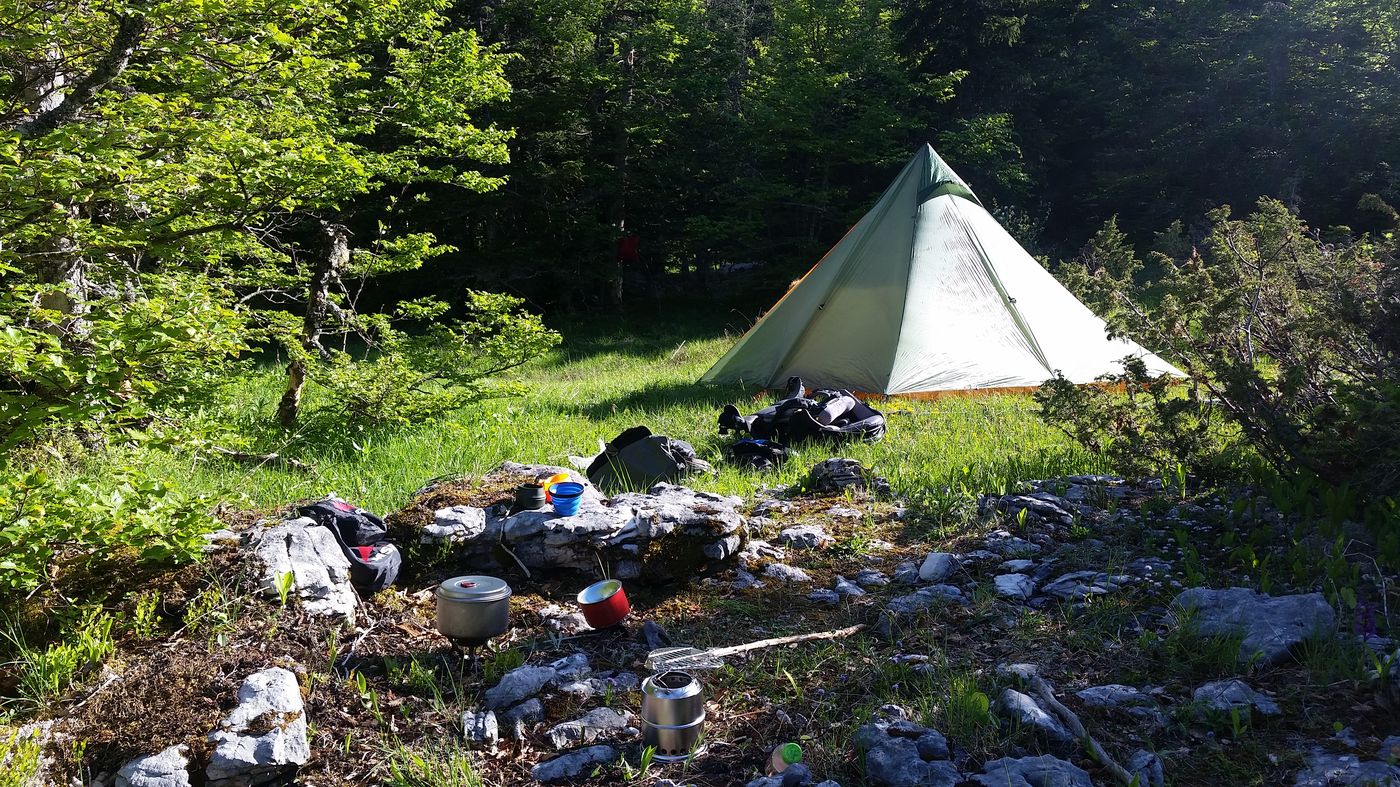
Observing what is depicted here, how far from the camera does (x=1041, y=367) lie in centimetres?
844

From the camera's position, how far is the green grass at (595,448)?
17.3 ft

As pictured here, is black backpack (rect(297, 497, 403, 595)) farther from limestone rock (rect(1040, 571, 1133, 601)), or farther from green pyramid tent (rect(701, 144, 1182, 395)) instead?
green pyramid tent (rect(701, 144, 1182, 395))

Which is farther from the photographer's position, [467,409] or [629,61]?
[629,61]

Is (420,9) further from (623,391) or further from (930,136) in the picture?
(930,136)

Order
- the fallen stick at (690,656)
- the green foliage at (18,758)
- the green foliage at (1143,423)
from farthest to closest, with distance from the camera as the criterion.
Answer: the green foliage at (1143,423)
the fallen stick at (690,656)
the green foliage at (18,758)

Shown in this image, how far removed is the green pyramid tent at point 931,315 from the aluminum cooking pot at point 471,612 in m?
5.50

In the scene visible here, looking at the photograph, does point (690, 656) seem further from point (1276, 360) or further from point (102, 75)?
point (102, 75)

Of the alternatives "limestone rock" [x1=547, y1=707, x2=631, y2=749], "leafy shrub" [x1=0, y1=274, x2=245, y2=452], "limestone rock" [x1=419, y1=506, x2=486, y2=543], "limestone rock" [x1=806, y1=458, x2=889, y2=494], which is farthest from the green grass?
"limestone rock" [x1=547, y1=707, x2=631, y2=749]

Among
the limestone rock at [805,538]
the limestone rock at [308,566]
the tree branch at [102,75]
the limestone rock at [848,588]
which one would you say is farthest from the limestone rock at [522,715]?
the tree branch at [102,75]

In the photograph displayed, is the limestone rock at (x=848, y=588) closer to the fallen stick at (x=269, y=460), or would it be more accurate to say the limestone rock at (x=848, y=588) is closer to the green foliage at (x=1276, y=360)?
the green foliage at (x=1276, y=360)

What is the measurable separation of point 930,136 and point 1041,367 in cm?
1380

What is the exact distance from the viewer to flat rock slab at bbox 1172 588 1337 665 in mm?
3031

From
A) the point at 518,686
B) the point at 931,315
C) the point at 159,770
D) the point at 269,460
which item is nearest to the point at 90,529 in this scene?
the point at 159,770

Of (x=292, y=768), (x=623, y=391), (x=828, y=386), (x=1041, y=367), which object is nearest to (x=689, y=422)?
(x=828, y=386)
